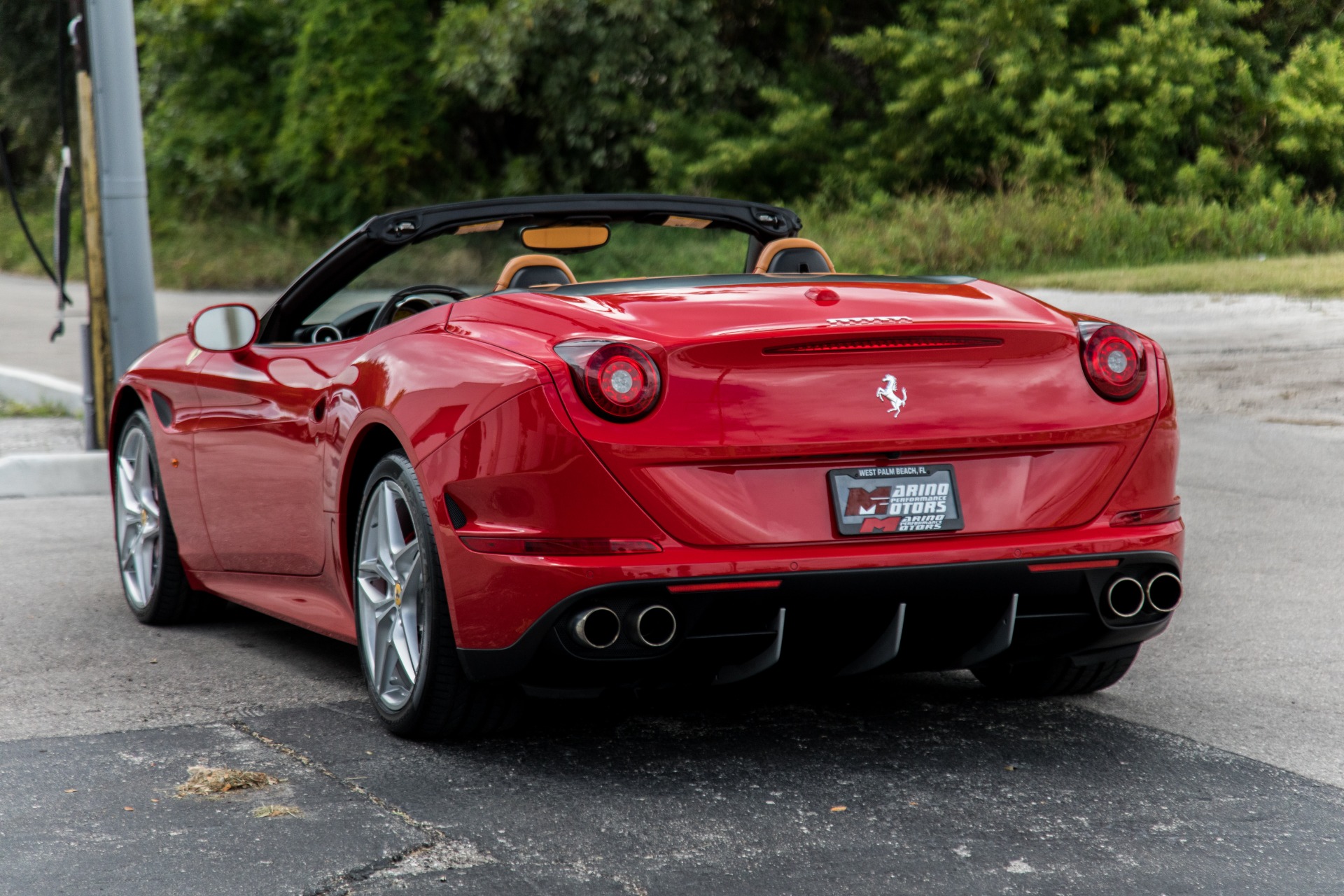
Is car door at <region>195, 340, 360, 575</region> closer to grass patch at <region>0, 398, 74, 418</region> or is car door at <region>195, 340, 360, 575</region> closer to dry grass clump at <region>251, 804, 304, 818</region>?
dry grass clump at <region>251, 804, 304, 818</region>

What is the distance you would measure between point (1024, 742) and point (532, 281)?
5.66 feet

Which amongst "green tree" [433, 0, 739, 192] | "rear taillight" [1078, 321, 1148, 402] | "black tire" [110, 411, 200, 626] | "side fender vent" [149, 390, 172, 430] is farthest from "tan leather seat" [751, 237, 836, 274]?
"green tree" [433, 0, 739, 192]

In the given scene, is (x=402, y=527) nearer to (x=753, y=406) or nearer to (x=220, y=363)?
(x=753, y=406)

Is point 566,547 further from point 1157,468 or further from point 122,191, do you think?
point 122,191

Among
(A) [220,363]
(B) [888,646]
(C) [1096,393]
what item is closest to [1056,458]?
(C) [1096,393]

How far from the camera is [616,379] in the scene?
140 inches

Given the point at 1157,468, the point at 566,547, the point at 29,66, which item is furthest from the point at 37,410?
the point at 29,66

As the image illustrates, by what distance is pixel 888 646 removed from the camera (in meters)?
3.72

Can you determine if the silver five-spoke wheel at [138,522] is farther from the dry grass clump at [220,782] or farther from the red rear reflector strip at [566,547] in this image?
the red rear reflector strip at [566,547]

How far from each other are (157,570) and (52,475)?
13.9 ft

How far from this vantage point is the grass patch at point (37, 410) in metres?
12.6

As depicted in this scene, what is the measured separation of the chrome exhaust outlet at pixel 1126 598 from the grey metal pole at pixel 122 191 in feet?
24.1

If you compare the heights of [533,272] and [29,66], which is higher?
[29,66]

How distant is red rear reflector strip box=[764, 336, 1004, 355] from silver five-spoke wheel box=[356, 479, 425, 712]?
1.00 meters
